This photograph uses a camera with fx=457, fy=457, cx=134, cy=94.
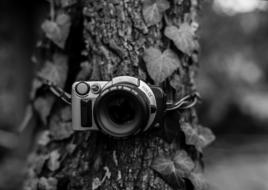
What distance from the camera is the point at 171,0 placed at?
125cm

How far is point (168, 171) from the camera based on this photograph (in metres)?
1.20

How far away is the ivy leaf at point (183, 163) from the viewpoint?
4.03 ft

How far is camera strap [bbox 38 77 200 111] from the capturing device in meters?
1.20

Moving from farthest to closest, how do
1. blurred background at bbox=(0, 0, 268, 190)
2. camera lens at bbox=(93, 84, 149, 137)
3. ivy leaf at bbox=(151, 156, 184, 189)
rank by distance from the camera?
blurred background at bbox=(0, 0, 268, 190) → ivy leaf at bbox=(151, 156, 184, 189) → camera lens at bbox=(93, 84, 149, 137)

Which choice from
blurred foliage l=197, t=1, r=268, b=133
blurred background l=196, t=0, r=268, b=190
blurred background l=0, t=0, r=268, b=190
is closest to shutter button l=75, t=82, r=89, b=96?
blurred background l=0, t=0, r=268, b=190

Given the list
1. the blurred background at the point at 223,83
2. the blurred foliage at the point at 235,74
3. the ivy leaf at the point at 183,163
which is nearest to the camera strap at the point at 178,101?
the ivy leaf at the point at 183,163

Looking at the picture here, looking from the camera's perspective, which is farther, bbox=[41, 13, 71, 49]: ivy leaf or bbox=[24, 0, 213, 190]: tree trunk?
bbox=[41, 13, 71, 49]: ivy leaf

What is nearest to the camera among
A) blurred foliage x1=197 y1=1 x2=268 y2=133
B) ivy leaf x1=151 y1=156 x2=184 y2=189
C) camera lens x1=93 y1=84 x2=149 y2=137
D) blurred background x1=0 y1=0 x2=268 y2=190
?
camera lens x1=93 y1=84 x2=149 y2=137

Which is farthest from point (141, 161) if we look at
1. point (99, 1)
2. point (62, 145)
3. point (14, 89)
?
point (14, 89)

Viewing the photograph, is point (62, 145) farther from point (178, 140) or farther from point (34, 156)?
point (178, 140)

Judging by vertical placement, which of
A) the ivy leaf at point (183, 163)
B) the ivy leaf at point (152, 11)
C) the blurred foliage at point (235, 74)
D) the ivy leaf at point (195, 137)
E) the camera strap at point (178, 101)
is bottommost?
the ivy leaf at point (183, 163)

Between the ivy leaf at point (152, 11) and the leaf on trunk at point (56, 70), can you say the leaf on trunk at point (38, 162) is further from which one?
the ivy leaf at point (152, 11)

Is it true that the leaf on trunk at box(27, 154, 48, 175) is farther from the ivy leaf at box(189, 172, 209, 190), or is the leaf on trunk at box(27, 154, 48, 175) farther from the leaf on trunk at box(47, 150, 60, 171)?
the ivy leaf at box(189, 172, 209, 190)

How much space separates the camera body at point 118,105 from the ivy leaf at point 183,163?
15cm
